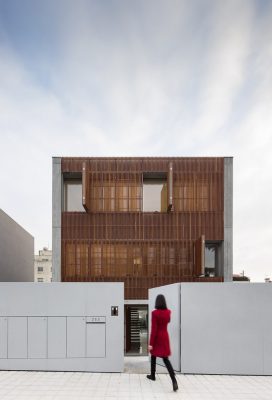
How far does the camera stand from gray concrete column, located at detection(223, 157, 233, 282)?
1623cm

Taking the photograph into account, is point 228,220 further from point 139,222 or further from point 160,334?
point 160,334

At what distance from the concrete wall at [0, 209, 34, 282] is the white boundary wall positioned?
13.3 meters

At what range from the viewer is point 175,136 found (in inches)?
544

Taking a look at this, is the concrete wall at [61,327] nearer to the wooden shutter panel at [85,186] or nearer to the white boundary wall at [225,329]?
the white boundary wall at [225,329]

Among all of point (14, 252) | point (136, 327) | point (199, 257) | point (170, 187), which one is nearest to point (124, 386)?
point (199, 257)

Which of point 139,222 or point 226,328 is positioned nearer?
point 226,328

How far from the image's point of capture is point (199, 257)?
50.1 feet

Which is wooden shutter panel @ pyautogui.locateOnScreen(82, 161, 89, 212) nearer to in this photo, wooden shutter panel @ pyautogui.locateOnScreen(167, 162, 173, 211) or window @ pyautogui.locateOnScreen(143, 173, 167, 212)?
window @ pyautogui.locateOnScreen(143, 173, 167, 212)

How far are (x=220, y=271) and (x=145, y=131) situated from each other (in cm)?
772

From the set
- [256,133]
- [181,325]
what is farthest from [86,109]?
[181,325]

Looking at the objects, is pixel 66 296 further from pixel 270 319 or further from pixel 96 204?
pixel 96 204

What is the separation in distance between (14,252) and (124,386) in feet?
51.9

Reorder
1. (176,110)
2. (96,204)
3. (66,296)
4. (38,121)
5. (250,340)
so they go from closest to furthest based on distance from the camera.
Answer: (250,340) → (66,296) → (176,110) → (38,121) → (96,204)

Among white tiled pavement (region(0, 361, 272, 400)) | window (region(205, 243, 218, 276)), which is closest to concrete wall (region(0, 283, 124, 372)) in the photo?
white tiled pavement (region(0, 361, 272, 400))
